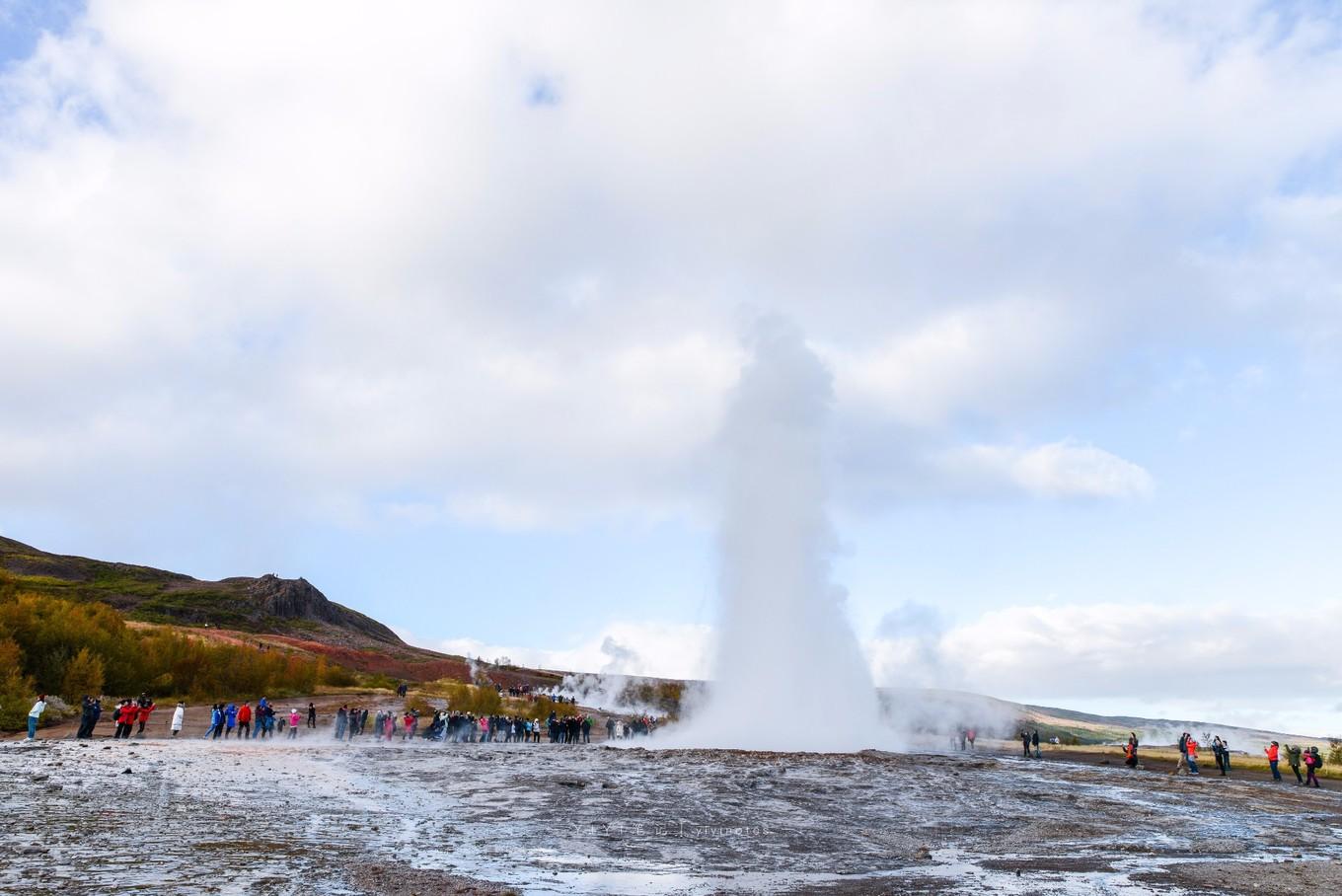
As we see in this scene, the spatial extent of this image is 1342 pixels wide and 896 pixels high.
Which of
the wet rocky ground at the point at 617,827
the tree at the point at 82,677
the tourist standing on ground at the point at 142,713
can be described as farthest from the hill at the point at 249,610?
the wet rocky ground at the point at 617,827

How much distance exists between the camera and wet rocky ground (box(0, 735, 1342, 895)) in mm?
11797

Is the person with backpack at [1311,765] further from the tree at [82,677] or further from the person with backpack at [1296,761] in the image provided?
the tree at [82,677]

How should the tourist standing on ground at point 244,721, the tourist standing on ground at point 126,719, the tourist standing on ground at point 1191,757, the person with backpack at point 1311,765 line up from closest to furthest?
the person with backpack at point 1311,765 < the tourist standing on ground at point 126,719 < the tourist standing on ground at point 244,721 < the tourist standing on ground at point 1191,757

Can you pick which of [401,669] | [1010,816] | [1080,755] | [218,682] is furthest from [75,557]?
[1010,816]

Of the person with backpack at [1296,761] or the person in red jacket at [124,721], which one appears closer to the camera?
the person in red jacket at [124,721]

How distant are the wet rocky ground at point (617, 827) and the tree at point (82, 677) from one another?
15.4 meters

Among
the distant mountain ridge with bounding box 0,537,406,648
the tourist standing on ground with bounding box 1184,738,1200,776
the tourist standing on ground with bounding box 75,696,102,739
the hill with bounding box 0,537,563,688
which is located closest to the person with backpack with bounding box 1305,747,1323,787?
the tourist standing on ground with bounding box 1184,738,1200,776

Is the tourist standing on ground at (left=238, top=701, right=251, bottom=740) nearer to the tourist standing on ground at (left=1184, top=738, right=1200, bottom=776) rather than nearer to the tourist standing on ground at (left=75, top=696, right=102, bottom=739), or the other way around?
the tourist standing on ground at (left=75, top=696, right=102, bottom=739)

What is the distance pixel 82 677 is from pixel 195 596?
81482mm

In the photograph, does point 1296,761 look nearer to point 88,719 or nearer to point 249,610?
point 88,719

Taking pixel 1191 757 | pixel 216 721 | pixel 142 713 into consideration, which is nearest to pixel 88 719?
pixel 142 713

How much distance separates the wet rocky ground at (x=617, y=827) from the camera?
38.7 feet

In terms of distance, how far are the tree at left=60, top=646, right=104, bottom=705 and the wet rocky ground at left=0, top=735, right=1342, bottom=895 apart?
15.4 meters

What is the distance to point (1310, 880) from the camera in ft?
43.0
